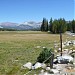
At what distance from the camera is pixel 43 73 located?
16094mm

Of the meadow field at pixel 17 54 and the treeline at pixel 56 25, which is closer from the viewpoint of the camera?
the meadow field at pixel 17 54

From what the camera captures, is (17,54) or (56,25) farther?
(56,25)

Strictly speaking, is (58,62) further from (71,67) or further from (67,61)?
(71,67)

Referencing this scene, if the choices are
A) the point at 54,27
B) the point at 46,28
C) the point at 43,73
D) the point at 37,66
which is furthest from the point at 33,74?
the point at 46,28

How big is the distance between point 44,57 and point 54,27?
125 m

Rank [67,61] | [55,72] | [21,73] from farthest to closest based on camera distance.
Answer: [67,61] → [21,73] → [55,72]

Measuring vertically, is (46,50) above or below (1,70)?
above

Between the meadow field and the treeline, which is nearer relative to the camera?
the meadow field

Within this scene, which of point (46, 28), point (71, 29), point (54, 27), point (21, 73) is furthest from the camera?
point (46, 28)

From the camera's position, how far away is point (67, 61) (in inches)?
749

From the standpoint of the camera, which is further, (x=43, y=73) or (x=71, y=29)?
(x=71, y=29)

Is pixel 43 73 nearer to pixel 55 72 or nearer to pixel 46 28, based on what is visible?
pixel 55 72

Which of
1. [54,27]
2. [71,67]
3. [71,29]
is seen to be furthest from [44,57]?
[71,29]

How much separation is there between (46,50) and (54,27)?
125 meters
